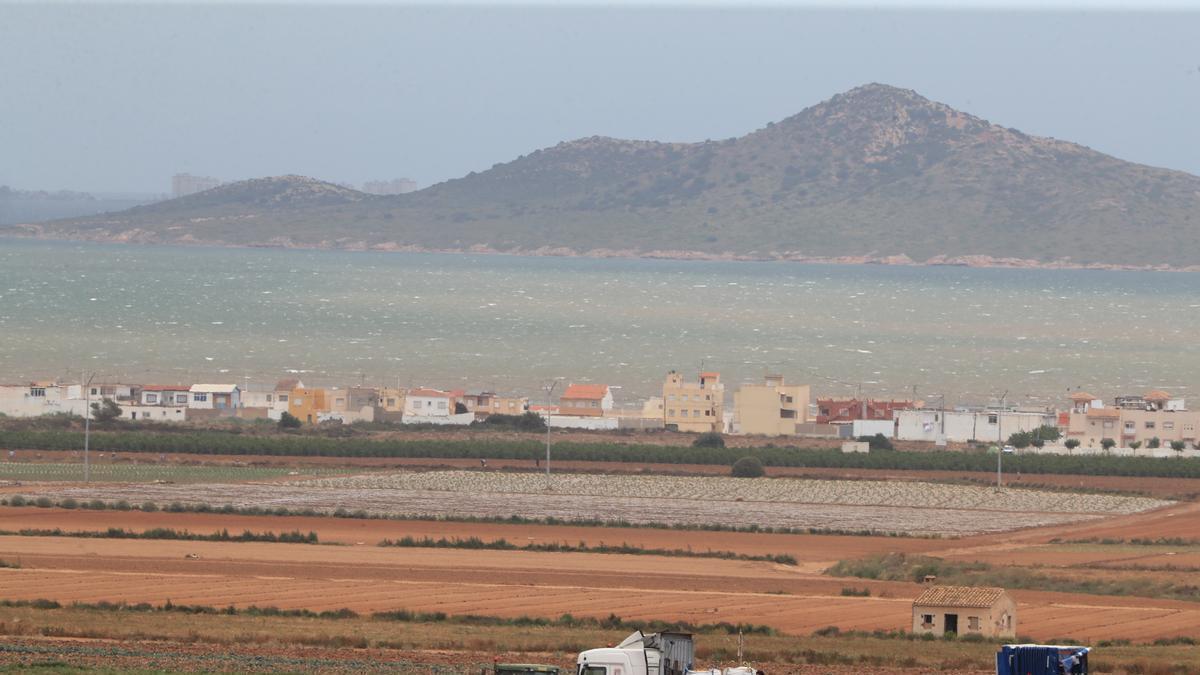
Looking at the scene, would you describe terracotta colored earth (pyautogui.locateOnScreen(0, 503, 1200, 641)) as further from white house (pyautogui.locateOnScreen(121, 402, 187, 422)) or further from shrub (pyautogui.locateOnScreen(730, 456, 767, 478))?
white house (pyautogui.locateOnScreen(121, 402, 187, 422))

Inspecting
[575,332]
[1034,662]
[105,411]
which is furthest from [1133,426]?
[575,332]

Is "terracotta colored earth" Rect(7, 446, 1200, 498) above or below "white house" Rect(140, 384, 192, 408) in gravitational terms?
below

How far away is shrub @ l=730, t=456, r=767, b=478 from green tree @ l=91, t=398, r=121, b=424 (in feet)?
64.8

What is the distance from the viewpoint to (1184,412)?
2345 inches

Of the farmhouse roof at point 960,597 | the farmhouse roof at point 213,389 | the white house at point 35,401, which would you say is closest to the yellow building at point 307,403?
the farmhouse roof at point 213,389

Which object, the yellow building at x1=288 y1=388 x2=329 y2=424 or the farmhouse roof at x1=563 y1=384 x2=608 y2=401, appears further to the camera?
the farmhouse roof at x1=563 y1=384 x2=608 y2=401

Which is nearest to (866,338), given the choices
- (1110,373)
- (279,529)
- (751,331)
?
(751,331)

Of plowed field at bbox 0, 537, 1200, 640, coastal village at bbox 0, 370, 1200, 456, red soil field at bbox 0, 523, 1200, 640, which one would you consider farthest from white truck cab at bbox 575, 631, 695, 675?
coastal village at bbox 0, 370, 1200, 456

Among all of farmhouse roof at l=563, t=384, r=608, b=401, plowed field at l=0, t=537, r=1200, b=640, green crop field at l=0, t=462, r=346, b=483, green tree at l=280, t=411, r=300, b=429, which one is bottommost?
plowed field at l=0, t=537, r=1200, b=640

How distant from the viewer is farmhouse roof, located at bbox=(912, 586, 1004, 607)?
22.2 metres

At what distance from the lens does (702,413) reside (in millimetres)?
62406

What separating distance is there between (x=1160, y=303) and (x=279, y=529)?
497 feet

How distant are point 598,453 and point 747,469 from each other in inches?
184

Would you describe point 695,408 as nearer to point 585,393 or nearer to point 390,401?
point 585,393
